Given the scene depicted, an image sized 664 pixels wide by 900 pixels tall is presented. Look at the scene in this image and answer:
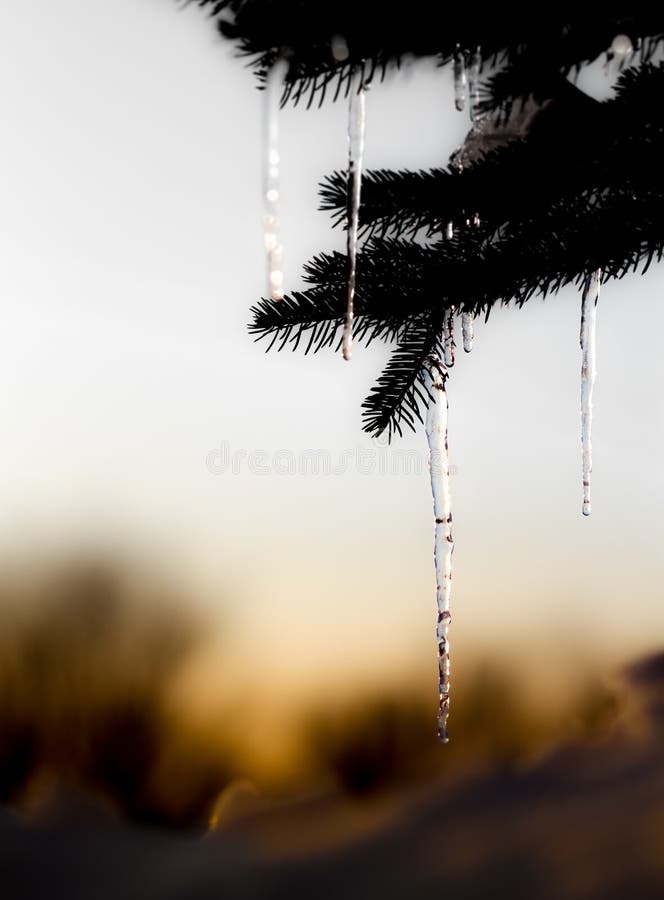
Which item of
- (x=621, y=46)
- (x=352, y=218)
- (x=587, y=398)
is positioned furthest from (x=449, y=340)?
(x=587, y=398)

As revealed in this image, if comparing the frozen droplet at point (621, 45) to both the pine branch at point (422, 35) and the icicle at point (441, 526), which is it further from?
the icicle at point (441, 526)

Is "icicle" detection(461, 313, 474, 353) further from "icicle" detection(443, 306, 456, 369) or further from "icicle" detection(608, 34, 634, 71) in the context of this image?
"icicle" detection(608, 34, 634, 71)

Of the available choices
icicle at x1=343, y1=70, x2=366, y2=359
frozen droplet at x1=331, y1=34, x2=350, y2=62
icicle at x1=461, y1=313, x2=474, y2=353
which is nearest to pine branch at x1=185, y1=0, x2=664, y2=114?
frozen droplet at x1=331, y1=34, x2=350, y2=62

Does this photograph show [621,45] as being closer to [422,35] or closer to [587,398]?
[422,35]

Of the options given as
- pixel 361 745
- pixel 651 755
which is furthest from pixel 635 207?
pixel 651 755

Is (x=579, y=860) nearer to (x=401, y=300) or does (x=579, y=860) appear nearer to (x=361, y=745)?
(x=361, y=745)
